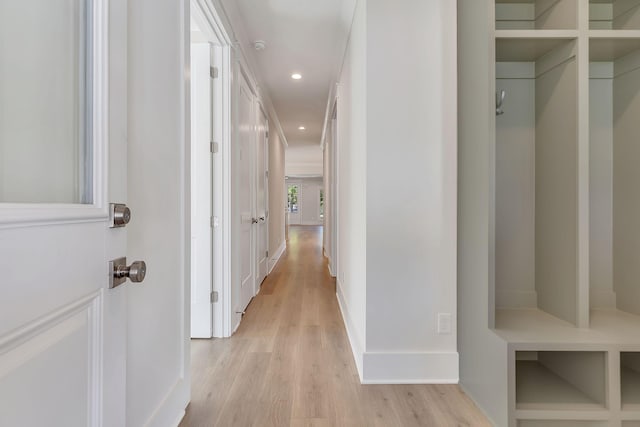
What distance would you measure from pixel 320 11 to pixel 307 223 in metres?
13.5

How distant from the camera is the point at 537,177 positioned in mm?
1834

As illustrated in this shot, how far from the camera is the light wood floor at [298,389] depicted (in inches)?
60.6

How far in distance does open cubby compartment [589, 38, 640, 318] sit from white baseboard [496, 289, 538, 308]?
0.33 metres

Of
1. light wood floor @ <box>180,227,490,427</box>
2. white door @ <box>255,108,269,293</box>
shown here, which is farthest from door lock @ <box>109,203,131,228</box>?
white door @ <box>255,108,269,293</box>

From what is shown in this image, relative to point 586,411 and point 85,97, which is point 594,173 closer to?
point 586,411

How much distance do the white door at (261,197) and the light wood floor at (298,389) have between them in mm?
1254

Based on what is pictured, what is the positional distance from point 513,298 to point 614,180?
844 millimetres

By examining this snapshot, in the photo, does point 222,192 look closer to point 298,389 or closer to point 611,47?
point 298,389

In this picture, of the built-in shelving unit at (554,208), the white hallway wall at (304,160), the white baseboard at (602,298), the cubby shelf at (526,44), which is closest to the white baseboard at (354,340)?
the built-in shelving unit at (554,208)

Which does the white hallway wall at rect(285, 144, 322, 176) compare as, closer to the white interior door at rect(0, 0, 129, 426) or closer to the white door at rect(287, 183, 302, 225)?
the white door at rect(287, 183, 302, 225)

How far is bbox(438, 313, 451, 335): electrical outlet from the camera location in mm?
1858

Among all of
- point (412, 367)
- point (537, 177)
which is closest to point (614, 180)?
point (537, 177)

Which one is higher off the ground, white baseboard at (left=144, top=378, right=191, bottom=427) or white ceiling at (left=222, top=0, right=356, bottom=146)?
white ceiling at (left=222, top=0, right=356, bottom=146)

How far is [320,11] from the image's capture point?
8.43 ft
